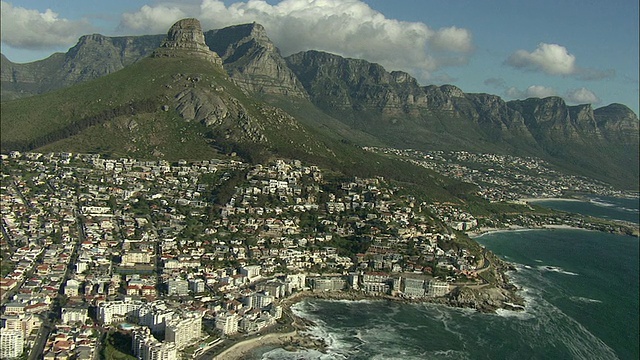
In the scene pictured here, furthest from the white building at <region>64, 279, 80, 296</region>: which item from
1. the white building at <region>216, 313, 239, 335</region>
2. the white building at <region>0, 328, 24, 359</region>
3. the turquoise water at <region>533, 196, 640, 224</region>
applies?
the turquoise water at <region>533, 196, 640, 224</region>

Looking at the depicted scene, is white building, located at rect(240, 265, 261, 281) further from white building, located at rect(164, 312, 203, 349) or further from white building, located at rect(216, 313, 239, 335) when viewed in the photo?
white building, located at rect(164, 312, 203, 349)

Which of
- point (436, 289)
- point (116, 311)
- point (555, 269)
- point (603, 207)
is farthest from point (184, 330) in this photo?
point (603, 207)

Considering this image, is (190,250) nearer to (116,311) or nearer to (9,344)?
(116,311)

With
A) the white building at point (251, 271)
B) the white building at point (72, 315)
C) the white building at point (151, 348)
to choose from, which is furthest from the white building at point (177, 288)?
the white building at point (151, 348)

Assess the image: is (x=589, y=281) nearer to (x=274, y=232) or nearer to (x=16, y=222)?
(x=274, y=232)

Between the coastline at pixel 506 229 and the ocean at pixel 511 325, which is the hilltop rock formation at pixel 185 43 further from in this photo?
the ocean at pixel 511 325

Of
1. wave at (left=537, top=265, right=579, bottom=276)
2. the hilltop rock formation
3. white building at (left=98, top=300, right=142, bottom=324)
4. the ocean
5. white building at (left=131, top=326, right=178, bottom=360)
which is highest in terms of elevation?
the hilltop rock formation
